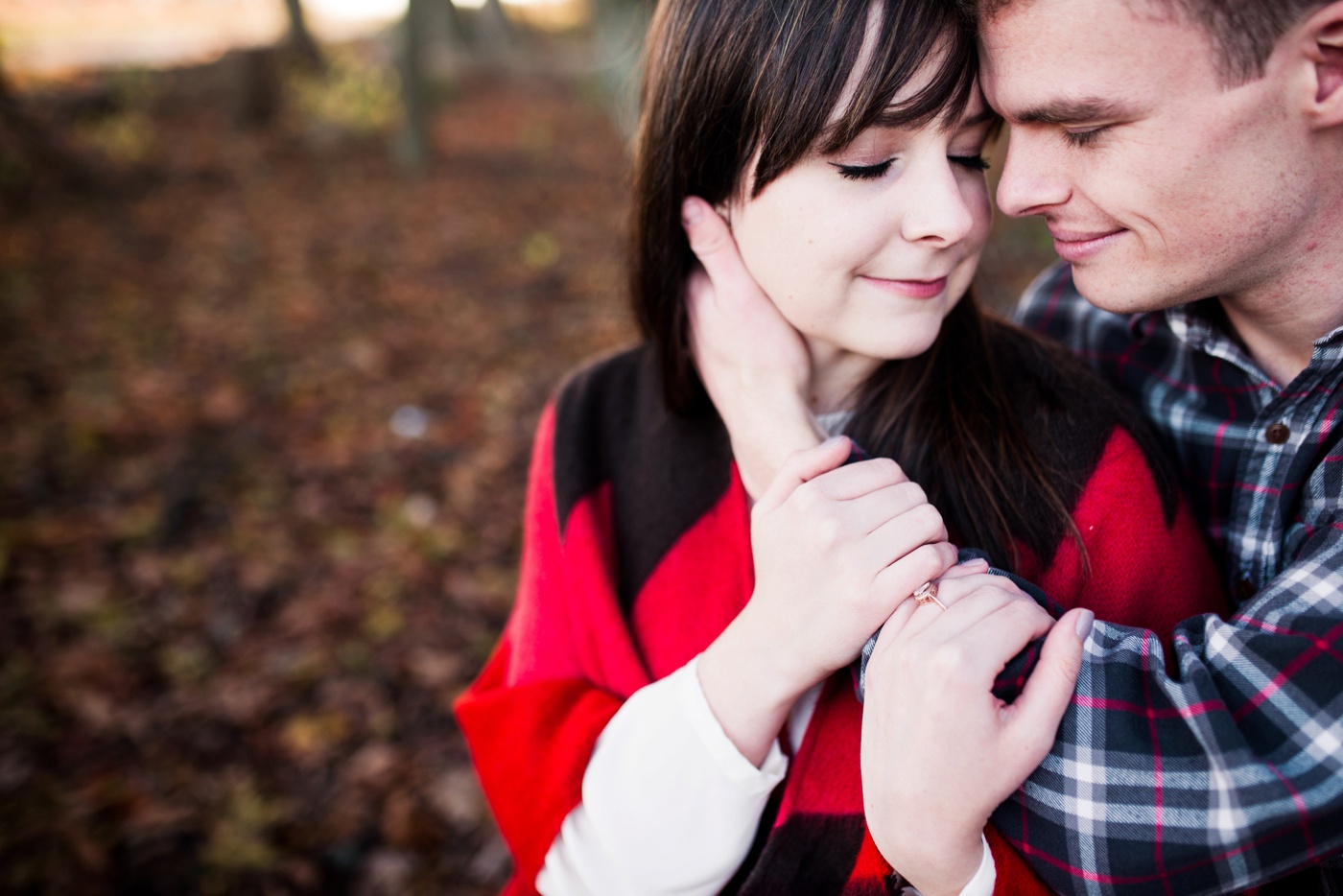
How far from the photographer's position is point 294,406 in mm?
5180

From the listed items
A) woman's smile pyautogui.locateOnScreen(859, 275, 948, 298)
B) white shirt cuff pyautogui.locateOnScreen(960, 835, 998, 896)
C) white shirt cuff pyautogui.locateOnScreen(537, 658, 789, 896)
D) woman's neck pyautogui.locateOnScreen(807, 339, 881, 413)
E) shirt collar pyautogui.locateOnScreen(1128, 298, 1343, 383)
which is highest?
woman's smile pyautogui.locateOnScreen(859, 275, 948, 298)

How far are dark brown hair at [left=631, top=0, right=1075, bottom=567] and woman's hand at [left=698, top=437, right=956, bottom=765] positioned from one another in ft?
0.81

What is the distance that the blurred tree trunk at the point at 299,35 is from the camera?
11195 millimetres

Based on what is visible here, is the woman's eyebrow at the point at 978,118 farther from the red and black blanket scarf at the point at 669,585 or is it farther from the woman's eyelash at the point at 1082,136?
the red and black blanket scarf at the point at 669,585

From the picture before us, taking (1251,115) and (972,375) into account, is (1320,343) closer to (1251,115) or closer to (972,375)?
(1251,115)

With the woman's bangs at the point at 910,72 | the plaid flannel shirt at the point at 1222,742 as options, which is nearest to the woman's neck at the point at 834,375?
the woman's bangs at the point at 910,72

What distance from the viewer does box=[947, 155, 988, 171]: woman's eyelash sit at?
1.60 m

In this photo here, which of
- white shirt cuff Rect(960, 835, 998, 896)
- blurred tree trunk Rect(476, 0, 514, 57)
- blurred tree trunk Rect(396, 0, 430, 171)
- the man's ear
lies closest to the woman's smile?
the man's ear

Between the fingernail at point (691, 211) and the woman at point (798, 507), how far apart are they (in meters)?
0.02

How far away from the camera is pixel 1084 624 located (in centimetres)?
130

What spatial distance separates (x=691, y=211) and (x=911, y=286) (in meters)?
0.50

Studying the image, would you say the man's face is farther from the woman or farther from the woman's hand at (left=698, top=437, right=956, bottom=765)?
the woman's hand at (left=698, top=437, right=956, bottom=765)

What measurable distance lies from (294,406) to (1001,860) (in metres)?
4.81

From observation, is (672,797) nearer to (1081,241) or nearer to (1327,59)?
(1081,241)
